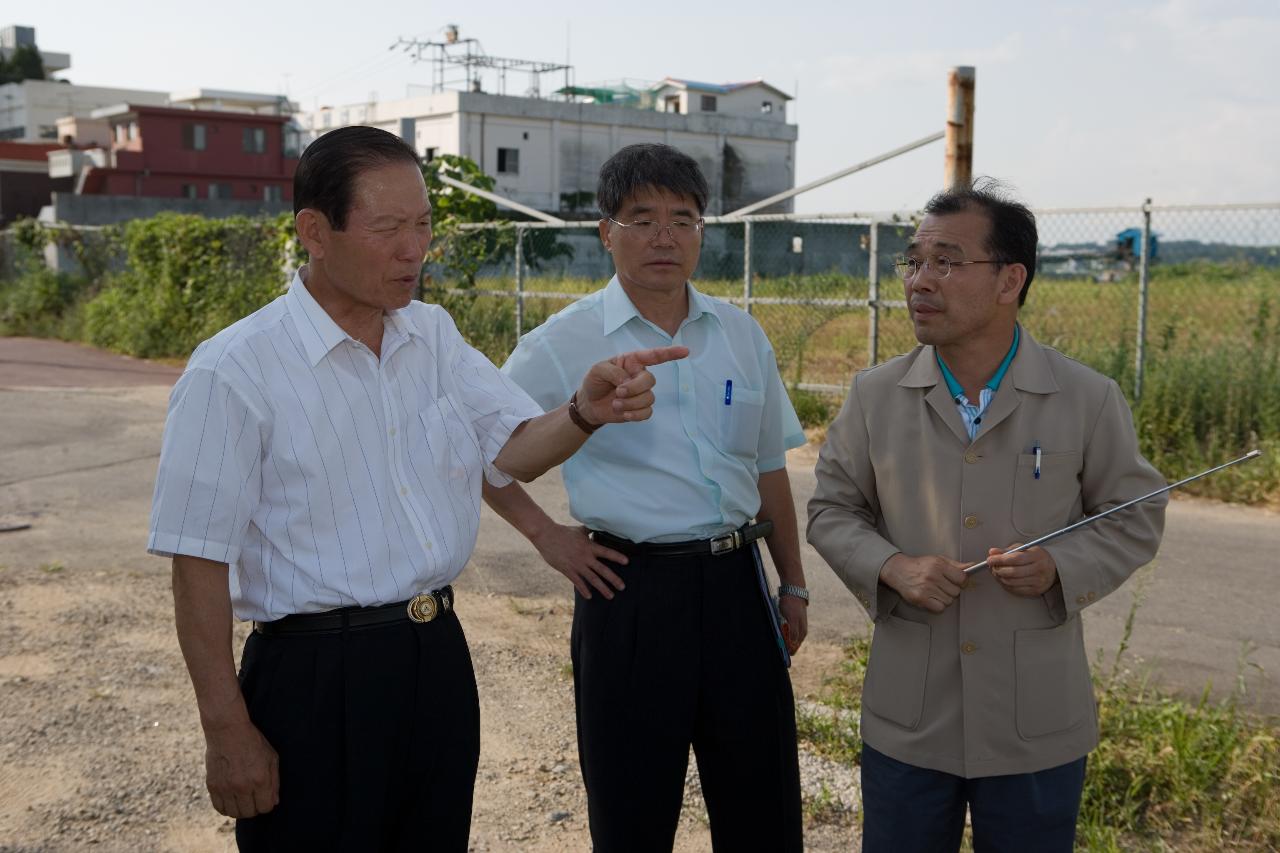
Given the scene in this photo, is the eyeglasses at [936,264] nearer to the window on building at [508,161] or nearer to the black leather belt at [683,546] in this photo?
the black leather belt at [683,546]

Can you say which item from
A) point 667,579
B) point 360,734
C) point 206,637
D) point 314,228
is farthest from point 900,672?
point 314,228

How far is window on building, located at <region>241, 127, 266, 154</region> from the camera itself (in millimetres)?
53094

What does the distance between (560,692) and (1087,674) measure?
2.80 m

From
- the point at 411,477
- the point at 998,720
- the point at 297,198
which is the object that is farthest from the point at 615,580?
the point at 297,198

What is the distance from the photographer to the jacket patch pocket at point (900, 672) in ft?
9.21

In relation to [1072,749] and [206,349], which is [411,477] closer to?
[206,349]

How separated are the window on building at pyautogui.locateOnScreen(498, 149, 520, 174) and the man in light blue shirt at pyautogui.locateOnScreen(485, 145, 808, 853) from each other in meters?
48.7

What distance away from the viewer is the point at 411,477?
271 centimetres

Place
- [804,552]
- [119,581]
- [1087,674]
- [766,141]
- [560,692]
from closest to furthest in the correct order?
[1087,674]
[560,692]
[119,581]
[804,552]
[766,141]

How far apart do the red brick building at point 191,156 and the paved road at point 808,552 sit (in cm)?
4086

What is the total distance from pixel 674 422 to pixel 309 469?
103cm

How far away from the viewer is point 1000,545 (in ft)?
9.18

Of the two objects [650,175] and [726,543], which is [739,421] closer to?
[726,543]

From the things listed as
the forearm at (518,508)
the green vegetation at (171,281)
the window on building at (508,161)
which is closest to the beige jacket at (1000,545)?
the forearm at (518,508)
